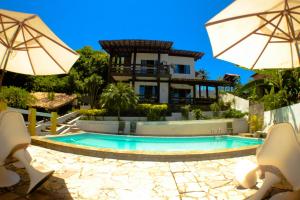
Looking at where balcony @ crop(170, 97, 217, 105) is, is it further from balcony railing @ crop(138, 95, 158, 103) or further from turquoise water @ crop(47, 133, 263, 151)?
turquoise water @ crop(47, 133, 263, 151)

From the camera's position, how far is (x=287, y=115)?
11.9m

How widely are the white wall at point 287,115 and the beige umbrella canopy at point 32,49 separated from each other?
9755 mm

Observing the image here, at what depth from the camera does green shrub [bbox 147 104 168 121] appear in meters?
22.2

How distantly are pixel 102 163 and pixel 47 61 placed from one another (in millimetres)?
2758

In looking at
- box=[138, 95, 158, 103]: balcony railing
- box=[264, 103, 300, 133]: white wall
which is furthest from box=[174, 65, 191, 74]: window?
box=[264, 103, 300, 133]: white wall

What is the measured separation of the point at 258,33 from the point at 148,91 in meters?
23.1

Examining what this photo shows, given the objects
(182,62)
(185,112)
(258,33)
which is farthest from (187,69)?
(258,33)

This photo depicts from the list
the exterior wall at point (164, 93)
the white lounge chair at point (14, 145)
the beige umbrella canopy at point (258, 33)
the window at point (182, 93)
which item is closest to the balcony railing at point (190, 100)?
the exterior wall at point (164, 93)

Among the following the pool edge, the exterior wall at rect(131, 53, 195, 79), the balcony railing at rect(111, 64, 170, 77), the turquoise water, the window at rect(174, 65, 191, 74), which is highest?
the exterior wall at rect(131, 53, 195, 79)

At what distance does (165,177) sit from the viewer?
5.04 metres

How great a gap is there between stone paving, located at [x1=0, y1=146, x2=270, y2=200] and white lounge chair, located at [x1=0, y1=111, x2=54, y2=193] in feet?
0.78

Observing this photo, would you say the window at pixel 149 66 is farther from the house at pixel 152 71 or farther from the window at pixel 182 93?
the window at pixel 182 93

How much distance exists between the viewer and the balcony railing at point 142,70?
2670 cm

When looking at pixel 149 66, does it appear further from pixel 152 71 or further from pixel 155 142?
pixel 155 142
